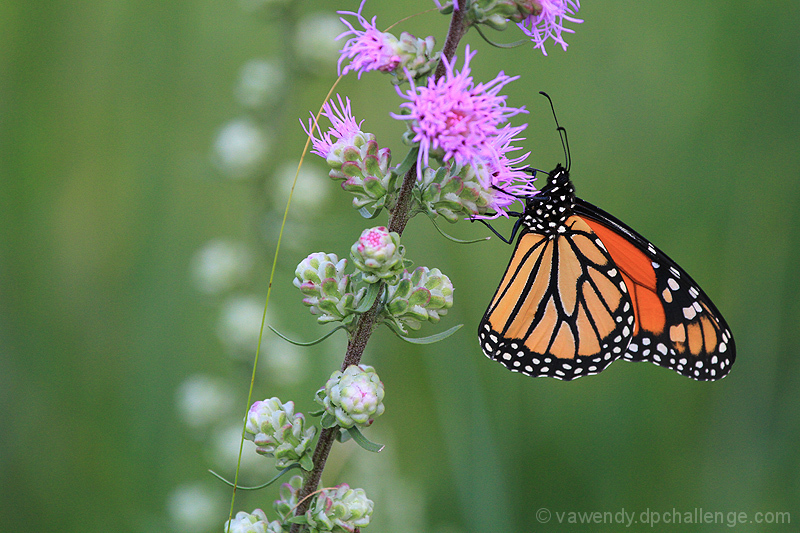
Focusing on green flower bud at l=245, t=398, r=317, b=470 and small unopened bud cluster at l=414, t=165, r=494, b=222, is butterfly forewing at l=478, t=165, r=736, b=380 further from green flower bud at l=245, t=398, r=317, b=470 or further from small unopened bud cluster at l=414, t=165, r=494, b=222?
green flower bud at l=245, t=398, r=317, b=470

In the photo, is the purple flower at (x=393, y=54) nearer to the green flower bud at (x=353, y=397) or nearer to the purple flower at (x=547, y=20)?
the purple flower at (x=547, y=20)

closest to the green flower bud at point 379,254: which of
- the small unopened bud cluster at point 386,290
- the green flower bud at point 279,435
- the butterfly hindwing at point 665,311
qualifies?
the small unopened bud cluster at point 386,290

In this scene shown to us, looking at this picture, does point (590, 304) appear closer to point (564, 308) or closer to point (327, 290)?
point (564, 308)

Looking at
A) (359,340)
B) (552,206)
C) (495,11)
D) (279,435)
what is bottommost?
(279,435)

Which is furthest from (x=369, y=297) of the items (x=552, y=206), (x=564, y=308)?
(x=564, y=308)

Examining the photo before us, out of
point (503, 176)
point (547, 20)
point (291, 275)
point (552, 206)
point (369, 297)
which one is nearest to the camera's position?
point (369, 297)

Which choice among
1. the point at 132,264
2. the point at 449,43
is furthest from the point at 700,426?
the point at 132,264
